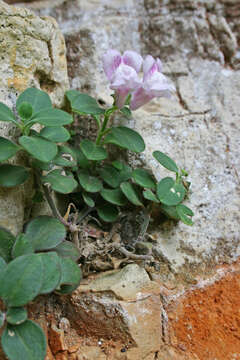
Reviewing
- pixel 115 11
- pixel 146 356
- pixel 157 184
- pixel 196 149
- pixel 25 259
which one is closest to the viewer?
pixel 25 259

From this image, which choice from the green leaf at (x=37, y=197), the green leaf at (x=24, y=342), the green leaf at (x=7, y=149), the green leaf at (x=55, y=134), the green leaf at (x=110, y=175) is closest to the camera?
the green leaf at (x=24, y=342)

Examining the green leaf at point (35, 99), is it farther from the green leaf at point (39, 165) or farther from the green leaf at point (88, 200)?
the green leaf at point (88, 200)

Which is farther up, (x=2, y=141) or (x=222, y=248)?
(x=2, y=141)

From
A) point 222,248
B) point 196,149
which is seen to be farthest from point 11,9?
point 222,248

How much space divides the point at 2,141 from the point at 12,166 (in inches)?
3.5

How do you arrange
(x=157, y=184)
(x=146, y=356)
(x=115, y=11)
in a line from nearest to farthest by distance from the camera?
(x=146, y=356)
(x=157, y=184)
(x=115, y=11)

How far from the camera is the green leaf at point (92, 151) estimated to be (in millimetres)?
1364

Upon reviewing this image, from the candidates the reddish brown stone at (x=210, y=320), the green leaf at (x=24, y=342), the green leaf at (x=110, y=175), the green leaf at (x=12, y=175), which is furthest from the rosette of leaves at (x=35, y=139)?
the reddish brown stone at (x=210, y=320)

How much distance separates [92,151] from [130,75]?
320 millimetres

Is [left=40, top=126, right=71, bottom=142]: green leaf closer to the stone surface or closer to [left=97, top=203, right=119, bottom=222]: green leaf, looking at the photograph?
the stone surface

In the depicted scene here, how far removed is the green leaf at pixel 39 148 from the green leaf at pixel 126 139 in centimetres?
31

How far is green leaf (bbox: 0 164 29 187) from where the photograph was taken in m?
1.14

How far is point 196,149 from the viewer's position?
165 centimetres

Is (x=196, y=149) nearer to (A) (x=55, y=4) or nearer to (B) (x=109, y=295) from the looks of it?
(B) (x=109, y=295)
